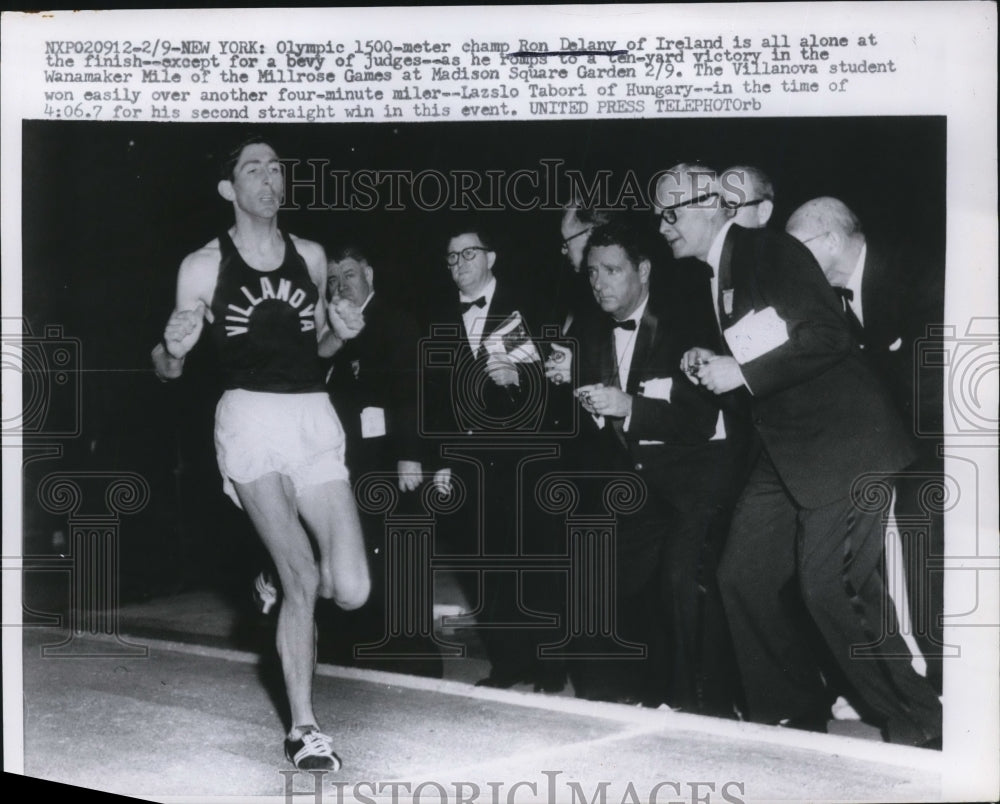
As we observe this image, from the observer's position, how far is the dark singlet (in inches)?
159

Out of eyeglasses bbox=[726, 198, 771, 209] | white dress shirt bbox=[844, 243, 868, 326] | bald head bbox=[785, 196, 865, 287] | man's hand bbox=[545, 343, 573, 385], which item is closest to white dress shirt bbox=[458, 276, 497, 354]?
man's hand bbox=[545, 343, 573, 385]

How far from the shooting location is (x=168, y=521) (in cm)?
411

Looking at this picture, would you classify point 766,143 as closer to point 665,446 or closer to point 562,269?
point 562,269

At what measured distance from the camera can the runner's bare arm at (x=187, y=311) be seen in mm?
4059

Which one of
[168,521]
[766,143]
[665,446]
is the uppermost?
[766,143]

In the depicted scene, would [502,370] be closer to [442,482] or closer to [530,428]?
[530,428]

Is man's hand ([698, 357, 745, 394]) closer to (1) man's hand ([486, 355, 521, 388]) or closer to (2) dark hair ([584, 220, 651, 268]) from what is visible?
(2) dark hair ([584, 220, 651, 268])

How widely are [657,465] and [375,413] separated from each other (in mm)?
946

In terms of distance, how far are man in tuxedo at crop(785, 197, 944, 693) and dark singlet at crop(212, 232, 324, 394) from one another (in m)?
1.64

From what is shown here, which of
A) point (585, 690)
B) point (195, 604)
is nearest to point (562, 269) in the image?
point (585, 690)

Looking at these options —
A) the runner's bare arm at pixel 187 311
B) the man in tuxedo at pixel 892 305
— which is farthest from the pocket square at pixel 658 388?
the runner's bare arm at pixel 187 311

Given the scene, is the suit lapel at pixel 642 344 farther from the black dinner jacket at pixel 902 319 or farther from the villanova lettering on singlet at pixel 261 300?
the villanova lettering on singlet at pixel 261 300

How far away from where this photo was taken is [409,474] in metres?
4.04

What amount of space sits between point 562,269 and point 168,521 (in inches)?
61.9
